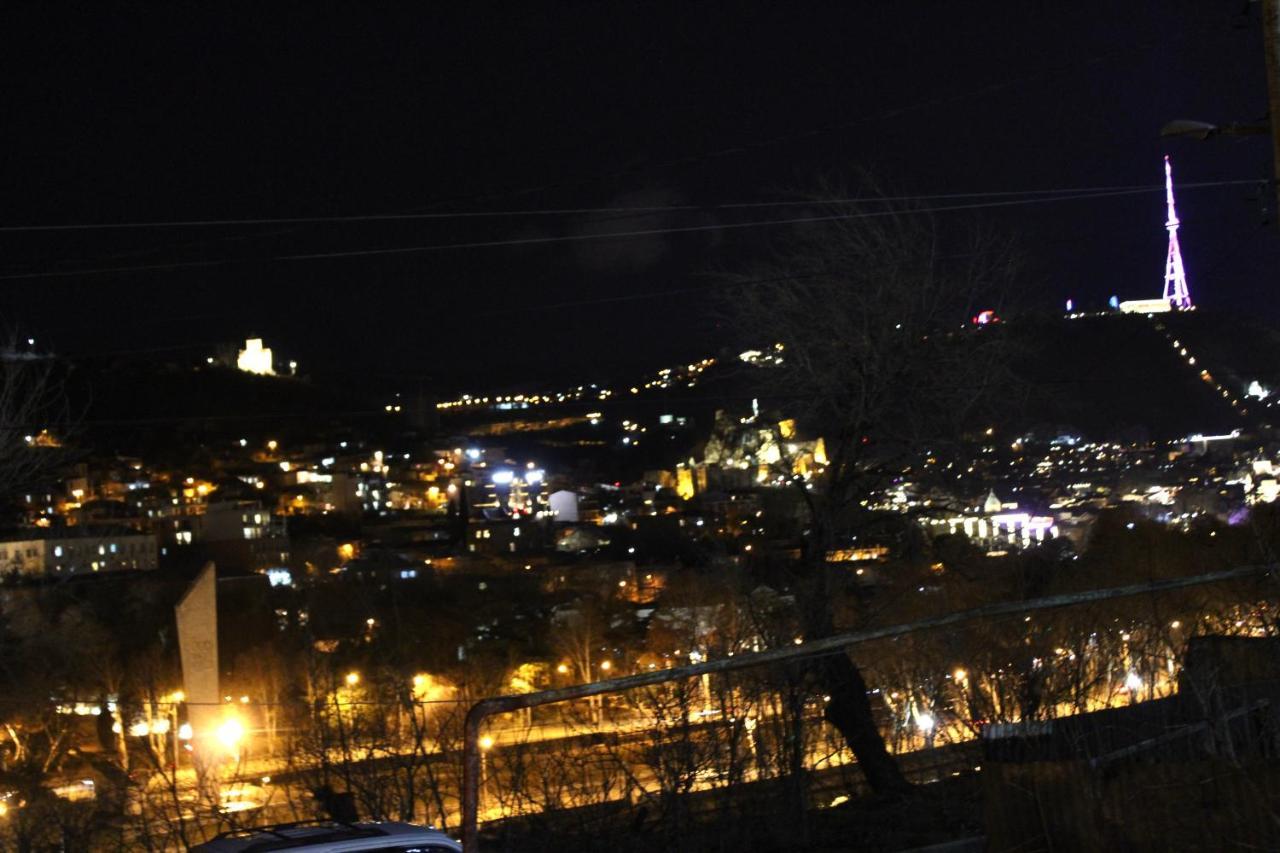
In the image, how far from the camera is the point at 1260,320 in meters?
17.8

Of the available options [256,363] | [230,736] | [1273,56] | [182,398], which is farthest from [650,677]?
[256,363]

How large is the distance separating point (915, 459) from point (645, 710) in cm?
468

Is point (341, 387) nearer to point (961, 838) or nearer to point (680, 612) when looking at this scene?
point (680, 612)

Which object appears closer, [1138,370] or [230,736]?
[230,736]

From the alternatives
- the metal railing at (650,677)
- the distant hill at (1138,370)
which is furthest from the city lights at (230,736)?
the metal railing at (650,677)

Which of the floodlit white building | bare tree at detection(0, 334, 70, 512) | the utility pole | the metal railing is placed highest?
the floodlit white building

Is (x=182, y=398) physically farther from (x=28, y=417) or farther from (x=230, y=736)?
(x=28, y=417)

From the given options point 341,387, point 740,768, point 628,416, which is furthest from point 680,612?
point 740,768

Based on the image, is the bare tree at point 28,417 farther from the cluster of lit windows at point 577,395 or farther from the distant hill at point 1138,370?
the distant hill at point 1138,370

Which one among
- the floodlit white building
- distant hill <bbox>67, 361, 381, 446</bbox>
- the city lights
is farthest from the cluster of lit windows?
the floodlit white building

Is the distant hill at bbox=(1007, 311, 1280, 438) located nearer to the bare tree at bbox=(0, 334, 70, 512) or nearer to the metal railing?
the metal railing

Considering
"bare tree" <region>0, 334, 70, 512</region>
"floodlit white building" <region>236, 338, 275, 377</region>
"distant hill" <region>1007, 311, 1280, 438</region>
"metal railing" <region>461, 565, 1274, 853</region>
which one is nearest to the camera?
"metal railing" <region>461, 565, 1274, 853</region>

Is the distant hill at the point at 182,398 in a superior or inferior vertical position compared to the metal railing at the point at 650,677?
superior

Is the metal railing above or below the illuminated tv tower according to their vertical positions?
below
